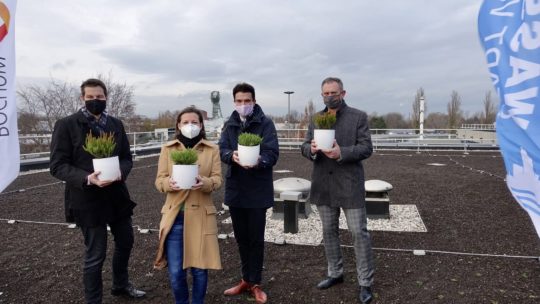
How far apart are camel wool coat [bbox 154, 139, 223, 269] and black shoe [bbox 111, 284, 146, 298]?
838 mm

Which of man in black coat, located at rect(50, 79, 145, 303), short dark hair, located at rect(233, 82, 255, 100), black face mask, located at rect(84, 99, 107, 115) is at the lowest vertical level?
man in black coat, located at rect(50, 79, 145, 303)

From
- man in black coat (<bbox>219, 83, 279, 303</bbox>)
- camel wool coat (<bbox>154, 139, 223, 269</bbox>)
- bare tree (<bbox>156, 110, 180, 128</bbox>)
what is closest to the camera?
camel wool coat (<bbox>154, 139, 223, 269</bbox>)

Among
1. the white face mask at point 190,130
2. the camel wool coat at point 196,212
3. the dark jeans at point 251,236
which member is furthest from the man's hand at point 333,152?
the white face mask at point 190,130

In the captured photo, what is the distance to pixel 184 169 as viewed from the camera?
279cm

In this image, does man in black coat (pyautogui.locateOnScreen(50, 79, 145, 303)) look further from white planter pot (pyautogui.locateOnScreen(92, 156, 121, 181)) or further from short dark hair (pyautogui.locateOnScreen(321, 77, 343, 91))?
short dark hair (pyautogui.locateOnScreen(321, 77, 343, 91))

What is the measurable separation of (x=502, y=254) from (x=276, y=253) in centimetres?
278

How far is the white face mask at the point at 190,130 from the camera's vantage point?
307 centimetres

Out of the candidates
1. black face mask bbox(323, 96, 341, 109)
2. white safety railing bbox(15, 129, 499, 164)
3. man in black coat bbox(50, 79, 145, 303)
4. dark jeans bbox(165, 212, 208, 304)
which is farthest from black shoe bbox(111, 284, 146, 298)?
white safety railing bbox(15, 129, 499, 164)

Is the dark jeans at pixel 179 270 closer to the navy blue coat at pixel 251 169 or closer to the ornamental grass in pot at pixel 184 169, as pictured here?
the ornamental grass in pot at pixel 184 169

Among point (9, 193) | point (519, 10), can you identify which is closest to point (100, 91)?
point (519, 10)

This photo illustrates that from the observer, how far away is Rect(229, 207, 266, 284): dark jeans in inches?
137

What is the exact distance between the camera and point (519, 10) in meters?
2.44

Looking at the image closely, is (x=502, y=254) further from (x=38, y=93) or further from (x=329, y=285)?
(x=38, y=93)

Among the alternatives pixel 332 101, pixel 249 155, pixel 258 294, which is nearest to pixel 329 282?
pixel 258 294
